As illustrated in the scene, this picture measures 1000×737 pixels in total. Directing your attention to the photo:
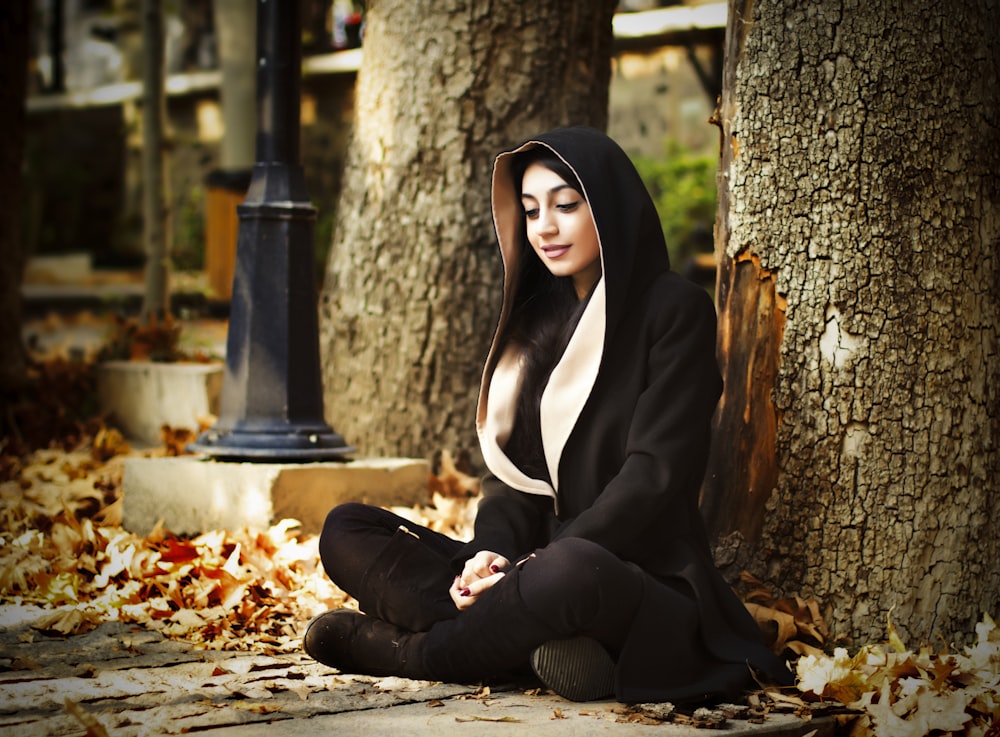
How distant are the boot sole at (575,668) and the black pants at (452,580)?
4 cm

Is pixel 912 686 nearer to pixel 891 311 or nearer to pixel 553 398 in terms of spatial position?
pixel 891 311

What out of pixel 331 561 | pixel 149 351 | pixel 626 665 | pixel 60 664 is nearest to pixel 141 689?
pixel 60 664

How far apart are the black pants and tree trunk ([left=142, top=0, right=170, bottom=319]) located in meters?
5.04

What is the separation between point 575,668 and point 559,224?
1118 mm

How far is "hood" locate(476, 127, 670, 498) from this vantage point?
306 cm

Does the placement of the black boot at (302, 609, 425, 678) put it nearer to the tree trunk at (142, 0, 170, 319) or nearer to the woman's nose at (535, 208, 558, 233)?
the woman's nose at (535, 208, 558, 233)

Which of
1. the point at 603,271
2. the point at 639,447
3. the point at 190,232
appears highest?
the point at 190,232

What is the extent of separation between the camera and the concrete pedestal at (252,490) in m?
4.32

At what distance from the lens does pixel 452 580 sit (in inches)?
127

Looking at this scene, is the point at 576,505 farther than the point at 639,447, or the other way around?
the point at 576,505

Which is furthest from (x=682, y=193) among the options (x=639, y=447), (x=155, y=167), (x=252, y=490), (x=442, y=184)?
(x=639, y=447)

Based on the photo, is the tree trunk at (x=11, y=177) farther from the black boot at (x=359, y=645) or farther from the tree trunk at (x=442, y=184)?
the black boot at (x=359, y=645)

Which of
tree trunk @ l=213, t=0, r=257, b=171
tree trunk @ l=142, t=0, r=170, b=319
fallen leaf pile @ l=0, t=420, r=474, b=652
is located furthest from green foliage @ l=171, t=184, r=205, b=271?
fallen leaf pile @ l=0, t=420, r=474, b=652

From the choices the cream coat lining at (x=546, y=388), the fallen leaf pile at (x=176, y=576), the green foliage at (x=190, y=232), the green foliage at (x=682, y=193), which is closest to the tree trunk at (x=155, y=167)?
the fallen leaf pile at (x=176, y=576)
